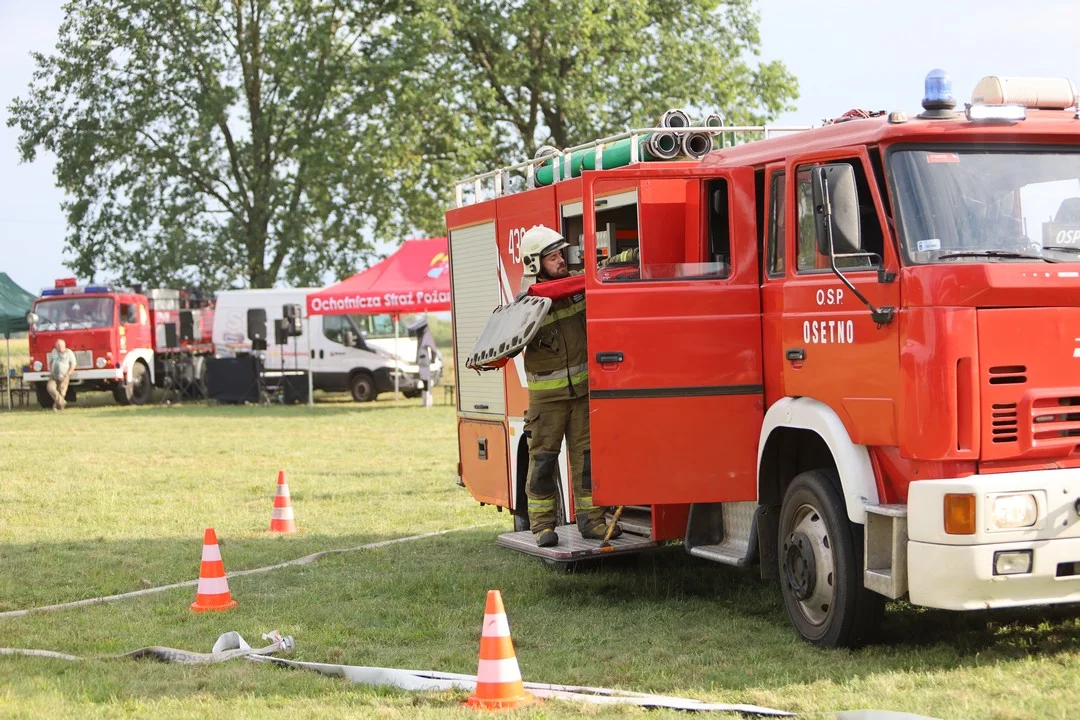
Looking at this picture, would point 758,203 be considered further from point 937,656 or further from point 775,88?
point 775,88

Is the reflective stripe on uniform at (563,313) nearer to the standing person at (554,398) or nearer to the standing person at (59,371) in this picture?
the standing person at (554,398)

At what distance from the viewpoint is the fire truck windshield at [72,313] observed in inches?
1283

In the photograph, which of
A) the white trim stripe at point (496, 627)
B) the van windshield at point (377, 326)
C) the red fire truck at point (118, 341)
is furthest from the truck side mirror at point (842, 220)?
the red fire truck at point (118, 341)

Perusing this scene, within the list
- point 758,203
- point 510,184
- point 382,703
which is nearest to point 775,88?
point 510,184

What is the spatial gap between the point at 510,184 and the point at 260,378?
22.2 meters

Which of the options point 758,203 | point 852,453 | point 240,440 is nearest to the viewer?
point 852,453

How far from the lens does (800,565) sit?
7195 mm

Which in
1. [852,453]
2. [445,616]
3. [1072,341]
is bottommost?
[445,616]

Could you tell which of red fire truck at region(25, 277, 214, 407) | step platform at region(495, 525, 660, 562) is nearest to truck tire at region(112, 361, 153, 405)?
red fire truck at region(25, 277, 214, 407)

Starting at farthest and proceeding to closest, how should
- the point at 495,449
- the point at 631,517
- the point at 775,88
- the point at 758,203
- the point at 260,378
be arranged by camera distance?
the point at 775,88 → the point at 260,378 → the point at 495,449 → the point at 631,517 → the point at 758,203

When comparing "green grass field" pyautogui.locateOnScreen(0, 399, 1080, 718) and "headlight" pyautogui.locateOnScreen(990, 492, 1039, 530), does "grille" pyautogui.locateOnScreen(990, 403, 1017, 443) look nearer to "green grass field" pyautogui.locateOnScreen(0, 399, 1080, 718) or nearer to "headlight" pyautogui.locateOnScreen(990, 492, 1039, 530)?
"headlight" pyautogui.locateOnScreen(990, 492, 1039, 530)

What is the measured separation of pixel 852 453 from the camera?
6680 mm

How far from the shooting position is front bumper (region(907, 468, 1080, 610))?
6.04 metres

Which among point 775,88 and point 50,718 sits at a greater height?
point 775,88
